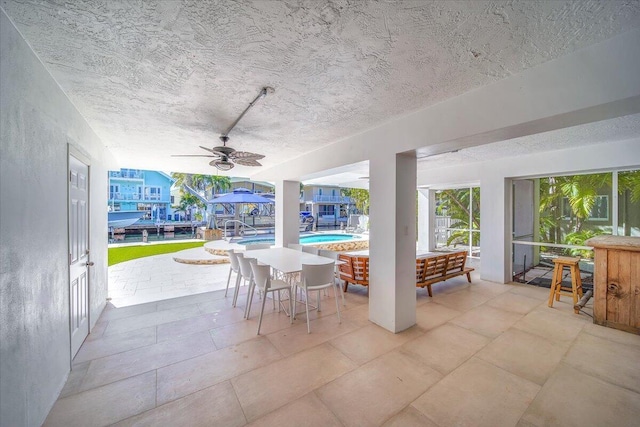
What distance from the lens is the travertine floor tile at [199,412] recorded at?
6.29ft

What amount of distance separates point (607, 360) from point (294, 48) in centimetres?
438

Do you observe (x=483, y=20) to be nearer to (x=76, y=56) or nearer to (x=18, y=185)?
(x=76, y=56)

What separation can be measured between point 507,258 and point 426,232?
330 cm

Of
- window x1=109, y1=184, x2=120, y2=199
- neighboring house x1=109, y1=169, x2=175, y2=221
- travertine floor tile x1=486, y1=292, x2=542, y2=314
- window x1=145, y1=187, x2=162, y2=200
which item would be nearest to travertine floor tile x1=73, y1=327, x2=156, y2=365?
travertine floor tile x1=486, y1=292, x2=542, y2=314

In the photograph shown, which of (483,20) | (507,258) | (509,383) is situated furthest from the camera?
(507,258)

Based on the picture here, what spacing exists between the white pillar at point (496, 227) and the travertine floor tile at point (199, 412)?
5.85 metres

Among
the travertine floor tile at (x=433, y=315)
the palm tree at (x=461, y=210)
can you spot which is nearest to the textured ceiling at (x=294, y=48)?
the travertine floor tile at (x=433, y=315)

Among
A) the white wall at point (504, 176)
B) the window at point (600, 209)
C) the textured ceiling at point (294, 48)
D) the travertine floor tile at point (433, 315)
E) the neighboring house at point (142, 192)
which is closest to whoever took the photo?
the textured ceiling at point (294, 48)

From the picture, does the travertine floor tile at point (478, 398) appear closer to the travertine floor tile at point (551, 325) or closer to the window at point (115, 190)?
the travertine floor tile at point (551, 325)

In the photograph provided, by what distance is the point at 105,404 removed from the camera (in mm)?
2102

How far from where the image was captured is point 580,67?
1.84m

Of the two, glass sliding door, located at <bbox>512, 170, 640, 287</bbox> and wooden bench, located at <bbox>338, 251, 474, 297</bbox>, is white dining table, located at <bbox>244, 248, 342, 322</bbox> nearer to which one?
wooden bench, located at <bbox>338, 251, 474, 297</bbox>

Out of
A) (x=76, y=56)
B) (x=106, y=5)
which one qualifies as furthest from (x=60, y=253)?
(x=106, y=5)

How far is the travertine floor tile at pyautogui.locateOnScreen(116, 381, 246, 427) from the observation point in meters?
1.92
